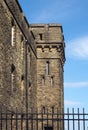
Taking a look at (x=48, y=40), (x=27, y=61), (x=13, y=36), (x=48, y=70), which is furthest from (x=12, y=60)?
(x=48, y=40)

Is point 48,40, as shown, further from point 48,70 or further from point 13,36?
point 13,36

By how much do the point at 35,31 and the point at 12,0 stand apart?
1492cm

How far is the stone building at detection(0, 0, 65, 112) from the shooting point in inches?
897

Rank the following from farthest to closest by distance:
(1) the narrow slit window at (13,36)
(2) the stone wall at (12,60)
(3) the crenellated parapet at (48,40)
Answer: (3) the crenellated parapet at (48,40) < (1) the narrow slit window at (13,36) < (2) the stone wall at (12,60)

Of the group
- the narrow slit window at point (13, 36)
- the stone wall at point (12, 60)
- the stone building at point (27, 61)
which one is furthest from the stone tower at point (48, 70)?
the narrow slit window at point (13, 36)

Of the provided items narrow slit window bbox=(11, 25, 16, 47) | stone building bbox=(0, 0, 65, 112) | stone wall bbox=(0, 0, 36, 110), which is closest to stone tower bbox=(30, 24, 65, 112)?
stone building bbox=(0, 0, 65, 112)

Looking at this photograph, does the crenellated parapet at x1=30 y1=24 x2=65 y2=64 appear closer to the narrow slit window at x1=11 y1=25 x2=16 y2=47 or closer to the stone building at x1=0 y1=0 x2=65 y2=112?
the stone building at x1=0 y1=0 x2=65 y2=112

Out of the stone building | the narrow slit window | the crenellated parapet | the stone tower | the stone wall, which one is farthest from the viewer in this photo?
the crenellated parapet

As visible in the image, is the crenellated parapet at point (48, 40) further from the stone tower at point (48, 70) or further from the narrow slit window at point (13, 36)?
the narrow slit window at point (13, 36)

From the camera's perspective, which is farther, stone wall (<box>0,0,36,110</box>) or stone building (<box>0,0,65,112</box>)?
stone building (<box>0,0,65,112</box>)

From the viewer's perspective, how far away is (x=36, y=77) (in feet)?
127

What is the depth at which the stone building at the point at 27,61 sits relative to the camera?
22794 mm

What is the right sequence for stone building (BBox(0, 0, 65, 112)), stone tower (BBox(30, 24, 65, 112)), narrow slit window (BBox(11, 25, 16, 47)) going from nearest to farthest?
stone building (BBox(0, 0, 65, 112)), narrow slit window (BBox(11, 25, 16, 47)), stone tower (BBox(30, 24, 65, 112))

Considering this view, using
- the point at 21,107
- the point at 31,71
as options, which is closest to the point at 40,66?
the point at 31,71
